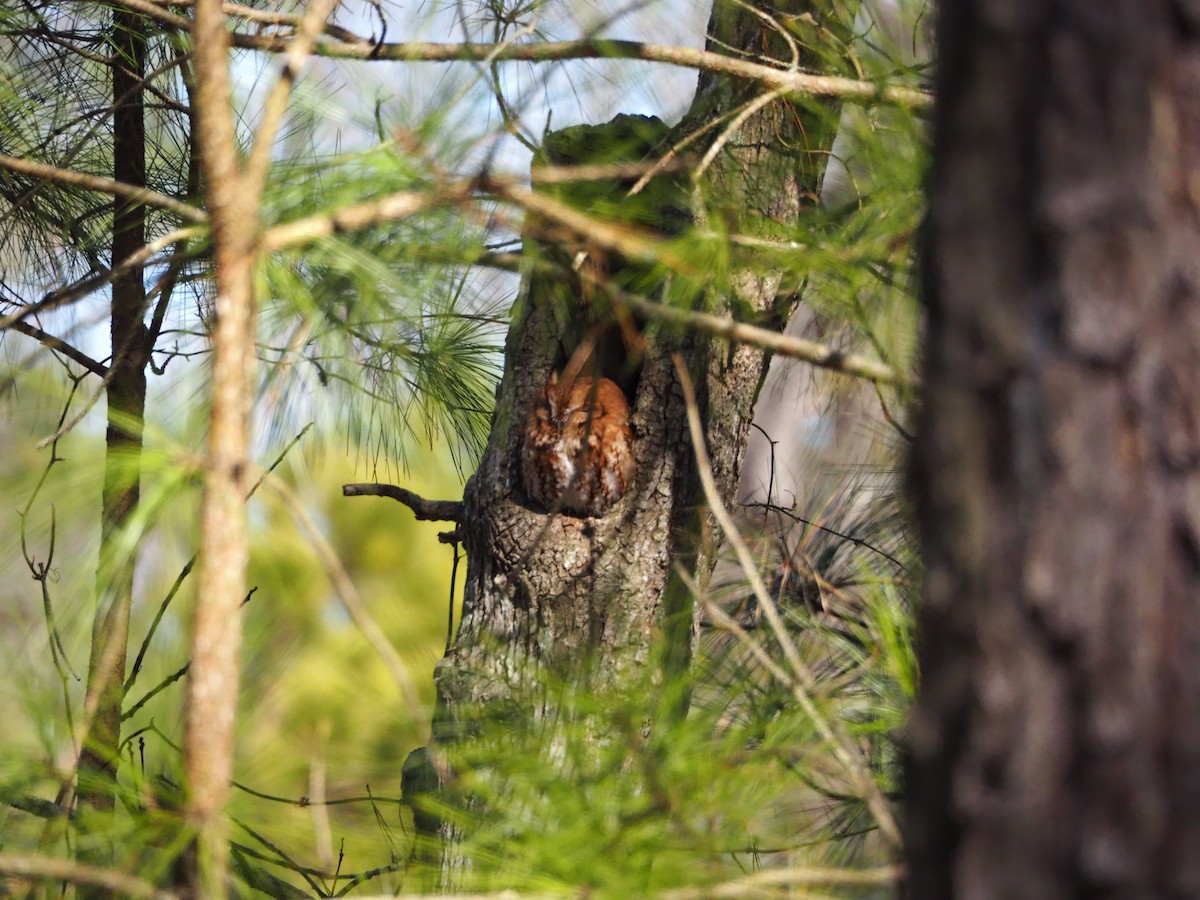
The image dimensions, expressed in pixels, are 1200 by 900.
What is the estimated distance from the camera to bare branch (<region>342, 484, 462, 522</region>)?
51.1 inches

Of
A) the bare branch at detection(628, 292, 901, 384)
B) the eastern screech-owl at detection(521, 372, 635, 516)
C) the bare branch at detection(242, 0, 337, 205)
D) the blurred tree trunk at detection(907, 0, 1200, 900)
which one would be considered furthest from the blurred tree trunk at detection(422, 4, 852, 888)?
the blurred tree trunk at detection(907, 0, 1200, 900)

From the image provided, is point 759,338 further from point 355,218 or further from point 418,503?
point 418,503

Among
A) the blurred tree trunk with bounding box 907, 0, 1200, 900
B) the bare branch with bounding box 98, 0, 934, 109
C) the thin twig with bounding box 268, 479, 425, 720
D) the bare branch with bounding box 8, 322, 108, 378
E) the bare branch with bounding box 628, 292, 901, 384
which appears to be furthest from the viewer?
the bare branch with bounding box 8, 322, 108, 378

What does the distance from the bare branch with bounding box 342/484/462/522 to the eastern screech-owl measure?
17 centimetres

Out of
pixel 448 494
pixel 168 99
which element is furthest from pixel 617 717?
pixel 448 494

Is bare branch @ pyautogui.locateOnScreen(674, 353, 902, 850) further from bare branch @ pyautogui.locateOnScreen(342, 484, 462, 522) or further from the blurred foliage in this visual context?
bare branch @ pyautogui.locateOnScreen(342, 484, 462, 522)

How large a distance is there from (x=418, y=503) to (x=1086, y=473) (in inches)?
38.3

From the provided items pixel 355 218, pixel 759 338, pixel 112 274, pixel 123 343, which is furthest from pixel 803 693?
pixel 123 343

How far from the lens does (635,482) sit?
1.20 metres

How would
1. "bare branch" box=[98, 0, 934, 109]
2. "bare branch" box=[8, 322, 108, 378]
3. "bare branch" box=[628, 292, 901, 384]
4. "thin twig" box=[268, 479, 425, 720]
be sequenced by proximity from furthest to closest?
1. "bare branch" box=[8, 322, 108, 378]
2. "bare branch" box=[98, 0, 934, 109]
3. "bare branch" box=[628, 292, 901, 384]
4. "thin twig" box=[268, 479, 425, 720]

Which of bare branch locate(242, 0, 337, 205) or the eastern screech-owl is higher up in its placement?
bare branch locate(242, 0, 337, 205)

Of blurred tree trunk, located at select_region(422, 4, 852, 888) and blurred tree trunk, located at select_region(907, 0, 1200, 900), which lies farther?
blurred tree trunk, located at select_region(422, 4, 852, 888)

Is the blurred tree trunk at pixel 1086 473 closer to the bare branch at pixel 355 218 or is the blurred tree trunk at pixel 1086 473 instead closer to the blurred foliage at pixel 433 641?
the blurred foliage at pixel 433 641

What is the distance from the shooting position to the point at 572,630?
1.15 m
